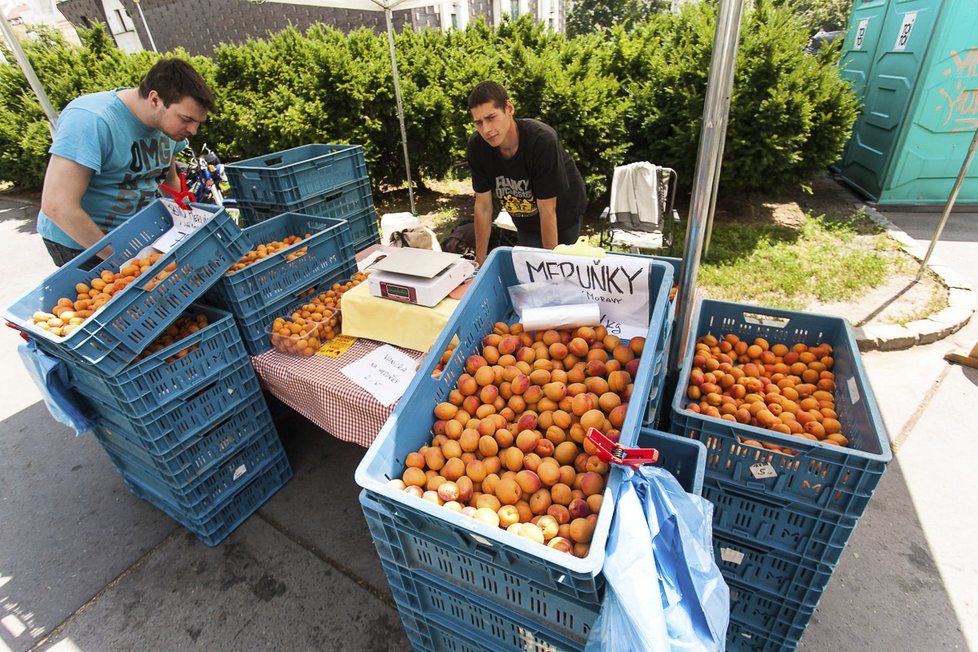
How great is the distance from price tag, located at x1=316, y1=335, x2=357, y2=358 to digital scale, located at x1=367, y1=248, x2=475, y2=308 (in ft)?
1.04

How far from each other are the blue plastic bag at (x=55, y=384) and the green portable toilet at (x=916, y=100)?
794 centimetres

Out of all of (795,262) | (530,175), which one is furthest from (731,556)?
(795,262)

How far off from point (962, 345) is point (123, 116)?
569 centimetres

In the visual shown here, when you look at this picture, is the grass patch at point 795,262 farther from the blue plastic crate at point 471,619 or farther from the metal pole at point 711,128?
the blue plastic crate at point 471,619

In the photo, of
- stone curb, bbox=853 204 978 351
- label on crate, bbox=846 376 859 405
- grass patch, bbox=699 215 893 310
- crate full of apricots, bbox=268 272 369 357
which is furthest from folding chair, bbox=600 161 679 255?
label on crate, bbox=846 376 859 405

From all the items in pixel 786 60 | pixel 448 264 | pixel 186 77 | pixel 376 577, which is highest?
pixel 186 77

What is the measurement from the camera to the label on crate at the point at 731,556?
1.77 metres

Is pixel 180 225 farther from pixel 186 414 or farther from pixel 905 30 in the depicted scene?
pixel 905 30

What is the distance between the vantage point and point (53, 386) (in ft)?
7.55

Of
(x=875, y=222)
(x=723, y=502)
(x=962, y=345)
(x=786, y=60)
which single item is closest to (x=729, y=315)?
(x=723, y=502)

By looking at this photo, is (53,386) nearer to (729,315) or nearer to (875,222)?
(729,315)

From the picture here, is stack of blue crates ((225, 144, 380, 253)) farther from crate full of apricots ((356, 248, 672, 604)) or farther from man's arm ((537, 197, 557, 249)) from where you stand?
crate full of apricots ((356, 248, 672, 604))

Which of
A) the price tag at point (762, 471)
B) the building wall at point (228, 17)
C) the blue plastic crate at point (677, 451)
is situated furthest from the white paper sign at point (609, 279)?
the building wall at point (228, 17)

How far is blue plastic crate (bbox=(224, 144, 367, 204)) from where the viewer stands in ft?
10.8
